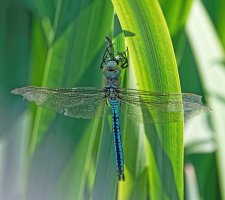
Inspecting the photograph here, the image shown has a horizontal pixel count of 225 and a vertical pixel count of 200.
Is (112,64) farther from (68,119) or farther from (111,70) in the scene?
(68,119)

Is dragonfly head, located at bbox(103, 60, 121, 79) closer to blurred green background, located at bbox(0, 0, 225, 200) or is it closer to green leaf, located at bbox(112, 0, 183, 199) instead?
blurred green background, located at bbox(0, 0, 225, 200)

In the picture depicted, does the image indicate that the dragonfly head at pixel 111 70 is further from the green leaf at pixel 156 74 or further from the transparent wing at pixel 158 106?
the green leaf at pixel 156 74

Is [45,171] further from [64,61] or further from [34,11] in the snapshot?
[34,11]

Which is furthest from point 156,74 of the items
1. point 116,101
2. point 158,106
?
point 116,101

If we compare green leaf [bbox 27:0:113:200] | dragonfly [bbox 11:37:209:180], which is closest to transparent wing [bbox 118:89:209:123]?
dragonfly [bbox 11:37:209:180]

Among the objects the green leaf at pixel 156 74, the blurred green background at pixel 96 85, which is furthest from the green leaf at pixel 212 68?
the green leaf at pixel 156 74

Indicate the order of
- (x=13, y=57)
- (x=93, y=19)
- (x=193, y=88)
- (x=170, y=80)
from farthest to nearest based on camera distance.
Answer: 1. (x=193, y=88)
2. (x=13, y=57)
3. (x=93, y=19)
4. (x=170, y=80)

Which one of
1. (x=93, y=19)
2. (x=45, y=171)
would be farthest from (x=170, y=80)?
(x=45, y=171)
